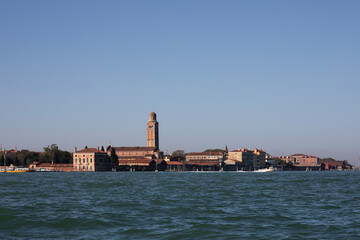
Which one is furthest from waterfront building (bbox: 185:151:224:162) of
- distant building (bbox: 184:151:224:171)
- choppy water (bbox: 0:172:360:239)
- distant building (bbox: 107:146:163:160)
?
choppy water (bbox: 0:172:360:239)

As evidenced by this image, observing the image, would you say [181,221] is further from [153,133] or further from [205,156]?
[153,133]

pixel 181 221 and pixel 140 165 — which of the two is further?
pixel 140 165

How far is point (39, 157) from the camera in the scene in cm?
14488

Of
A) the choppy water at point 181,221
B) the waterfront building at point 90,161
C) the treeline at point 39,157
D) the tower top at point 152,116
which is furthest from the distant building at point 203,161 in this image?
the choppy water at point 181,221

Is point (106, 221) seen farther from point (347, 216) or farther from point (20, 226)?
point (347, 216)

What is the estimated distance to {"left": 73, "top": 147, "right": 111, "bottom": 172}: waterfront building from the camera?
134 m

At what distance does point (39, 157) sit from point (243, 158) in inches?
3110

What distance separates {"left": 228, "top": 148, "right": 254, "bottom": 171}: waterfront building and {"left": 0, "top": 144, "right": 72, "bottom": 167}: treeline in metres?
68.9

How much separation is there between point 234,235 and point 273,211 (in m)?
6.59

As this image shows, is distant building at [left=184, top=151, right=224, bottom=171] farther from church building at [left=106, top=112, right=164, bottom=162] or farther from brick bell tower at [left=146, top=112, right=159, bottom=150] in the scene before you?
brick bell tower at [left=146, top=112, right=159, bottom=150]

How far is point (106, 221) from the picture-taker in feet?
57.1

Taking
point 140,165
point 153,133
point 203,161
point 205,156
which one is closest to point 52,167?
point 140,165

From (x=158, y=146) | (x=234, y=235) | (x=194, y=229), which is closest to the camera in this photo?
(x=234, y=235)

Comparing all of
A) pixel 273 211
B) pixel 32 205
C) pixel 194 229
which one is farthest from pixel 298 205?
pixel 32 205
